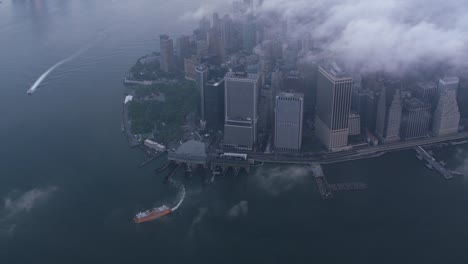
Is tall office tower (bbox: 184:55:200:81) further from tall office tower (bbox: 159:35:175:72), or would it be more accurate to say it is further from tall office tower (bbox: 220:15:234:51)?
tall office tower (bbox: 220:15:234:51)

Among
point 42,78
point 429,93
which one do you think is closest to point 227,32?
point 42,78

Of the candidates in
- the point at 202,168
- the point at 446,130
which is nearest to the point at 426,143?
the point at 446,130

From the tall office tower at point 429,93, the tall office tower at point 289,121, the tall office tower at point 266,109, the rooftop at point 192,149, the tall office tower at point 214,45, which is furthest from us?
the tall office tower at point 214,45

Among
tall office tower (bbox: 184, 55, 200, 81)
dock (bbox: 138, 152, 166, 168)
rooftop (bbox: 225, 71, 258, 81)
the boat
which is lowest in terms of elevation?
the boat

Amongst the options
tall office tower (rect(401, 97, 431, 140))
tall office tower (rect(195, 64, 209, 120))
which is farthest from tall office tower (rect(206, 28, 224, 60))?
tall office tower (rect(401, 97, 431, 140))

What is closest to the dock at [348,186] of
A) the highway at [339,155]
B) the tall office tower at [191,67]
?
the highway at [339,155]

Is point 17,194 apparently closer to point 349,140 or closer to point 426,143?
point 349,140

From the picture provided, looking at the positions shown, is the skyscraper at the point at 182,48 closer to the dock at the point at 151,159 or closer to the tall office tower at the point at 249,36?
the tall office tower at the point at 249,36
